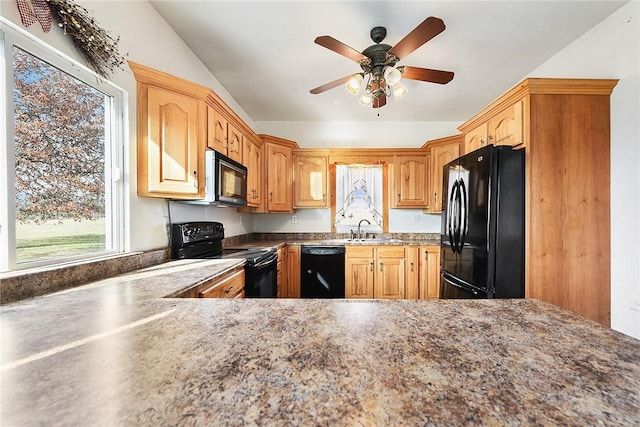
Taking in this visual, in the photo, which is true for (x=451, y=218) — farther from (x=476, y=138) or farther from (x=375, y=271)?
(x=375, y=271)

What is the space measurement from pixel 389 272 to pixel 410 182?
4.21 feet

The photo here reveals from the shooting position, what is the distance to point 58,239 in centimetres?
129

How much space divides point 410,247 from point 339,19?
2.55 meters

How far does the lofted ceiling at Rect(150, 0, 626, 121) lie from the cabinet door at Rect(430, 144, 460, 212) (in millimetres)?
623

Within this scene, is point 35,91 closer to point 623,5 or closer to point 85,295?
point 85,295

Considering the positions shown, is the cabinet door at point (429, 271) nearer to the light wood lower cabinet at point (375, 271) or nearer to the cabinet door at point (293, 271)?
the light wood lower cabinet at point (375, 271)

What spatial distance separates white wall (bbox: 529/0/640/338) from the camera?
1.69 metres

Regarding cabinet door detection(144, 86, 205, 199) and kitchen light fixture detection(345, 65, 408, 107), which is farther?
kitchen light fixture detection(345, 65, 408, 107)

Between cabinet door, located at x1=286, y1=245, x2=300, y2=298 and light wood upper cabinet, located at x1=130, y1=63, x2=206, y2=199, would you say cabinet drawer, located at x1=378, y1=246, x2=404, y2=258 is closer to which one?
cabinet door, located at x1=286, y1=245, x2=300, y2=298

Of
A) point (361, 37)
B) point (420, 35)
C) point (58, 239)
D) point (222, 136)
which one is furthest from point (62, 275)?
point (361, 37)

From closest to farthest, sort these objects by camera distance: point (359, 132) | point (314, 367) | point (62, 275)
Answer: point (314, 367) → point (62, 275) → point (359, 132)

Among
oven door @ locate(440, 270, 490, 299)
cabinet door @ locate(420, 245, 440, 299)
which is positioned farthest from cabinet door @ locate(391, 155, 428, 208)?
oven door @ locate(440, 270, 490, 299)

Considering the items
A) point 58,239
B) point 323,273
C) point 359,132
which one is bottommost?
point 323,273

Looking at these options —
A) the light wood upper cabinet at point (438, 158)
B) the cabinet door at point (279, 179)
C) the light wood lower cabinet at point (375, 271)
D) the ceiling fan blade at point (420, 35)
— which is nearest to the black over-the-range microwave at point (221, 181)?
the cabinet door at point (279, 179)
